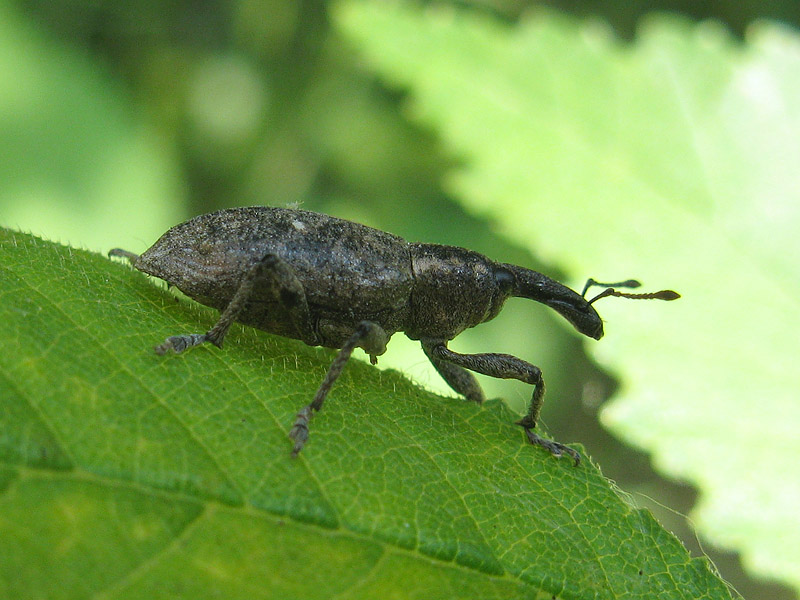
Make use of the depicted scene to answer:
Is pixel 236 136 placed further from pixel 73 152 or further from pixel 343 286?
pixel 343 286

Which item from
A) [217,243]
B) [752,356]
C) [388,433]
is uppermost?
[752,356]

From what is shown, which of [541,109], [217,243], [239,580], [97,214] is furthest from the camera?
[97,214]

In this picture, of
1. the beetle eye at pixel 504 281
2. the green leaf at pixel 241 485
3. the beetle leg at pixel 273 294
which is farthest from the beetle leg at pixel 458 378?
the green leaf at pixel 241 485

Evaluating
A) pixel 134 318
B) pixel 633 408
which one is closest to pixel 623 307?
pixel 633 408

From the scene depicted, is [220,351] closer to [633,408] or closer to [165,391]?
[165,391]

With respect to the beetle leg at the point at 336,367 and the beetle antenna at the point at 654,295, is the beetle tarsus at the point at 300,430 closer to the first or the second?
the beetle leg at the point at 336,367

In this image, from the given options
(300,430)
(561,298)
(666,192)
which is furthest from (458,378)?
(300,430)

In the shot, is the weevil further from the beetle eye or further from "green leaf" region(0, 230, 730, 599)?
"green leaf" region(0, 230, 730, 599)
